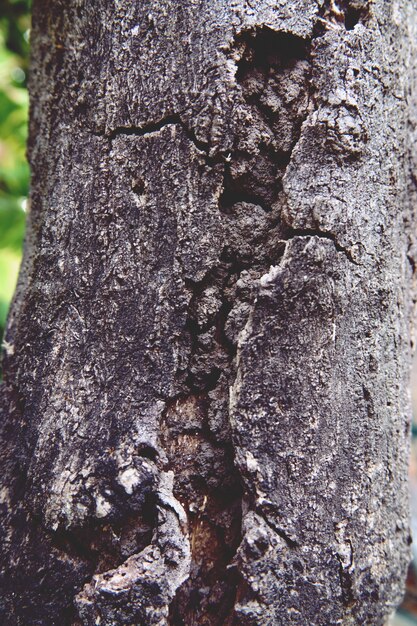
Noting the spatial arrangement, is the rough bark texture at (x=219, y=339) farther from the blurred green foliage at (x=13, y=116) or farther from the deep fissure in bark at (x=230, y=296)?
the blurred green foliage at (x=13, y=116)

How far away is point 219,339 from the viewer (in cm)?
72

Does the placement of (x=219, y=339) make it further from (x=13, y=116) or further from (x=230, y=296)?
(x=13, y=116)

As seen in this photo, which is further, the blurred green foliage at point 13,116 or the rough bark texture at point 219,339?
the blurred green foliage at point 13,116

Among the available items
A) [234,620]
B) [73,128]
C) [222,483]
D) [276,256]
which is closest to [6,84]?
[73,128]

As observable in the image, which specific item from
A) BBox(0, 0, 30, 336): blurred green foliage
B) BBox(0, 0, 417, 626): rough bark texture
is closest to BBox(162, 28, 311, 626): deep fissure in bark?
BBox(0, 0, 417, 626): rough bark texture

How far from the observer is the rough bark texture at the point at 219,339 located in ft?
2.19

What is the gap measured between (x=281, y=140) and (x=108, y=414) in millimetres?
468

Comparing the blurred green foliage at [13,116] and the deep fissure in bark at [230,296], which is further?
the blurred green foliage at [13,116]

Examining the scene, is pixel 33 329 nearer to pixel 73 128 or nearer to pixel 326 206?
pixel 73 128

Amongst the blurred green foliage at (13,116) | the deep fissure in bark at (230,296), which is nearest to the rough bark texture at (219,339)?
the deep fissure in bark at (230,296)

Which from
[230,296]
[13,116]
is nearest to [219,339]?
[230,296]

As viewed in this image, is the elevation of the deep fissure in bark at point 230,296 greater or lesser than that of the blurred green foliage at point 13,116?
lesser

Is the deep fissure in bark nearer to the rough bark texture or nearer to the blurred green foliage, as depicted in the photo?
the rough bark texture

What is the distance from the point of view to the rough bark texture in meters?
0.67
